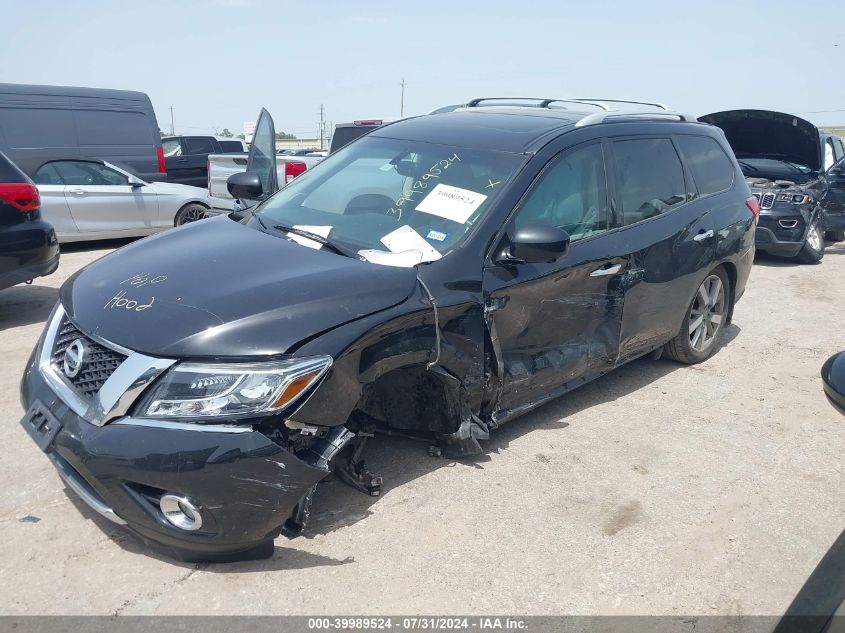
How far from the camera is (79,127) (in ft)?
35.4

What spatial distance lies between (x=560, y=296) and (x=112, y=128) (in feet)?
31.5

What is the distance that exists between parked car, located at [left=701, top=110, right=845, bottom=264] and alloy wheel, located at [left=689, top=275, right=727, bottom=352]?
452 centimetres

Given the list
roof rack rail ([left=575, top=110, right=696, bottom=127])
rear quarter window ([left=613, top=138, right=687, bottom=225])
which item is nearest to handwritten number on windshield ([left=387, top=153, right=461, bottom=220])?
roof rack rail ([left=575, top=110, right=696, bottom=127])

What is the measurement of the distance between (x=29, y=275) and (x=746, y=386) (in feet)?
18.6

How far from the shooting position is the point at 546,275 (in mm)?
3805

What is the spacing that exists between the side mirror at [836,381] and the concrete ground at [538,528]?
4.21ft

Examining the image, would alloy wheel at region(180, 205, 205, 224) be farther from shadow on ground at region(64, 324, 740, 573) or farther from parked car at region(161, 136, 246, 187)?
shadow on ground at region(64, 324, 740, 573)

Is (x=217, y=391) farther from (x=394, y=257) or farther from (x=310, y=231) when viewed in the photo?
(x=310, y=231)

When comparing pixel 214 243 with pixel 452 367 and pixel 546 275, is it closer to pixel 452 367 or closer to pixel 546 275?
pixel 452 367

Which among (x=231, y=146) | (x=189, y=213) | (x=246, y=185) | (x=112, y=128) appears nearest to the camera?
(x=246, y=185)

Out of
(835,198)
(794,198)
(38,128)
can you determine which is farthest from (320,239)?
(835,198)

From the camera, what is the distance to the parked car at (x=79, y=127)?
995 cm

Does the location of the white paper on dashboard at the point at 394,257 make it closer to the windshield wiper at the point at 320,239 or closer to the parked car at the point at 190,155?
the windshield wiper at the point at 320,239

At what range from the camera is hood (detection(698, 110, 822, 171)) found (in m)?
9.76
